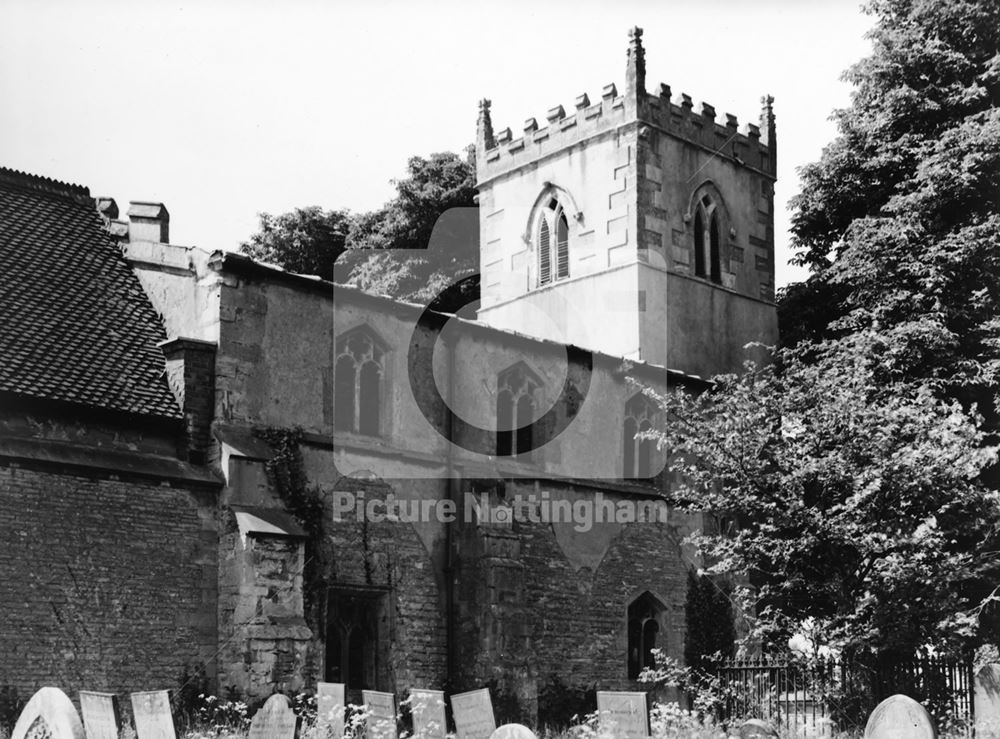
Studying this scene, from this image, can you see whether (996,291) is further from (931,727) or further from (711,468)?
(931,727)

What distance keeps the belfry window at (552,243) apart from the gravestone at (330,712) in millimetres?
18791

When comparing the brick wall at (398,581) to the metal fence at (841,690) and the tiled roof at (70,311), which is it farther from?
the metal fence at (841,690)

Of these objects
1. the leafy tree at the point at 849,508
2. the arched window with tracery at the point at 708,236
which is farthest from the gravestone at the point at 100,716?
the arched window with tracery at the point at 708,236

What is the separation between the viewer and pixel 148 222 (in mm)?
21500

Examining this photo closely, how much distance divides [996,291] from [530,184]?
12222 mm

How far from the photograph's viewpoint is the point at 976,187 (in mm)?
27203

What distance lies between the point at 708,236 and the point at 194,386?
17.3 m

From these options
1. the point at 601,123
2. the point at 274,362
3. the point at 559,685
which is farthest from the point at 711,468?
the point at 601,123

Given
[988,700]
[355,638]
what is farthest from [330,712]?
[988,700]

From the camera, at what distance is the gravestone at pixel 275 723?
44.1 feet

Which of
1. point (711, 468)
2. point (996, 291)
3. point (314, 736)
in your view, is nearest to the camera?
point (314, 736)

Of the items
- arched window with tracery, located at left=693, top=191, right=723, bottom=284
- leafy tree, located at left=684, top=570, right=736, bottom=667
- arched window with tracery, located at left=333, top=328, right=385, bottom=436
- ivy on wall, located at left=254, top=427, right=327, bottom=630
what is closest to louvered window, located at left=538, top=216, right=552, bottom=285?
arched window with tracery, located at left=693, top=191, right=723, bottom=284

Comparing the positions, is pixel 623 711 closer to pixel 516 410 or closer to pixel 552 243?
pixel 516 410

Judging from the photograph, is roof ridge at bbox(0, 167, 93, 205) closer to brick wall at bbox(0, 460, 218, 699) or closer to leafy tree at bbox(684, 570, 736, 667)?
brick wall at bbox(0, 460, 218, 699)
